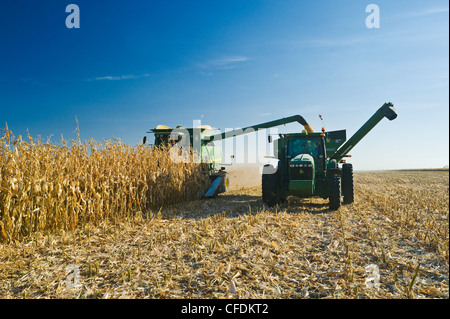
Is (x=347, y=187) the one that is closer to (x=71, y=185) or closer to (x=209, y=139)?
(x=209, y=139)

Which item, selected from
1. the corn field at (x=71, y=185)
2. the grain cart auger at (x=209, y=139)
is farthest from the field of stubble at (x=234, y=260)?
the grain cart auger at (x=209, y=139)

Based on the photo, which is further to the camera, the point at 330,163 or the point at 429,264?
the point at 330,163

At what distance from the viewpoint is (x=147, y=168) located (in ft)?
26.0

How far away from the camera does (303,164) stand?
7.80 metres

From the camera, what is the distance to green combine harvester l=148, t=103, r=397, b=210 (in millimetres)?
7812

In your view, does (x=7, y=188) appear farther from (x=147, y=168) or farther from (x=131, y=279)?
(x=147, y=168)

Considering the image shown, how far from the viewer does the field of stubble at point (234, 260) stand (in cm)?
312

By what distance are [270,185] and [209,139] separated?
179 inches

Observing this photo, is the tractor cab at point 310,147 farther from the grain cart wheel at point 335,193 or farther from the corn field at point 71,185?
the corn field at point 71,185

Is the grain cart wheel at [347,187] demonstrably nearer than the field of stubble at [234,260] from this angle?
No

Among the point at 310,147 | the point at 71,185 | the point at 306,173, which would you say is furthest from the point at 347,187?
the point at 71,185

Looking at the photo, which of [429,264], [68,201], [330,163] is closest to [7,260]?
[68,201]

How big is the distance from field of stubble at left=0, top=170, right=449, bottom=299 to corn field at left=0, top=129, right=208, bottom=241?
0.38 metres
